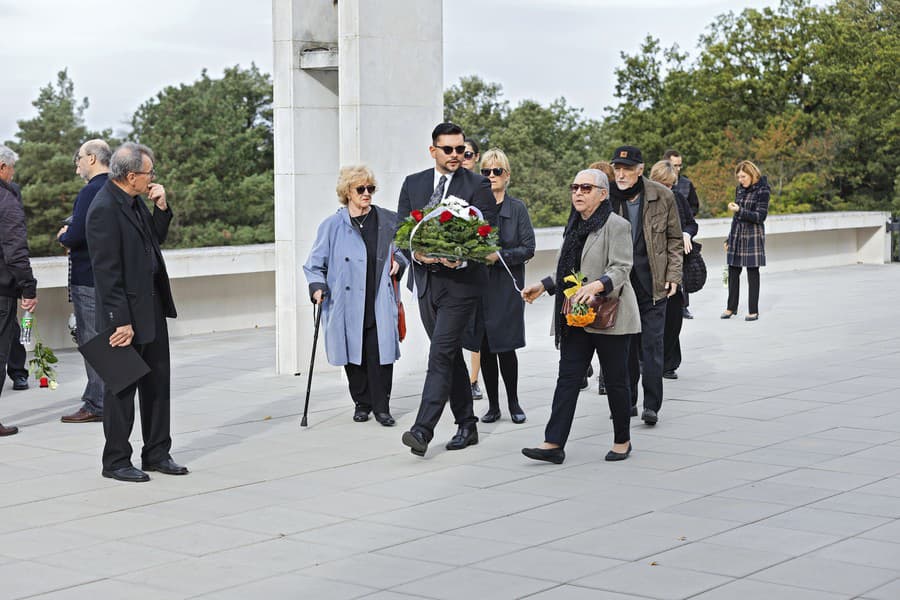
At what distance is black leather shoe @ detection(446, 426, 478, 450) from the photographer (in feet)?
28.2

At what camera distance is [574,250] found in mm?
8078

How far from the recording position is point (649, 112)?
220ft

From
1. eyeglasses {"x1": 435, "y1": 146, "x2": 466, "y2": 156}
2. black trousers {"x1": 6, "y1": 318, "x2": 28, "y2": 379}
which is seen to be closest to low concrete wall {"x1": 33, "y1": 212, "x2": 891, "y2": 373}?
black trousers {"x1": 6, "y1": 318, "x2": 28, "y2": 379}

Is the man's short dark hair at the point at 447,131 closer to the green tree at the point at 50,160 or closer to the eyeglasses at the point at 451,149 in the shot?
the eyeglasses at the point at 451,149

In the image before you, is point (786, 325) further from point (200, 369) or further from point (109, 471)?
point (109, 471)

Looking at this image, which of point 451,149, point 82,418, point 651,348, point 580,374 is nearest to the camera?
point 580,374

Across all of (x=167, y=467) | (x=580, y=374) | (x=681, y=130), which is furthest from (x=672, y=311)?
(x=681, y=130)

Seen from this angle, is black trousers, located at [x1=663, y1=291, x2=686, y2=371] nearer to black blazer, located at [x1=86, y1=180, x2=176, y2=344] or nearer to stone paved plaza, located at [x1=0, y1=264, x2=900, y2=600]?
stone paved plaza, located at [x1=0, y1=264, x2=900, y2=600]

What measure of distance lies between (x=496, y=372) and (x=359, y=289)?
3.75 ft

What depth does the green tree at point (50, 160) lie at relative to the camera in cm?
5841

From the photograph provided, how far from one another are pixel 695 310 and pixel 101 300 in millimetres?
11042

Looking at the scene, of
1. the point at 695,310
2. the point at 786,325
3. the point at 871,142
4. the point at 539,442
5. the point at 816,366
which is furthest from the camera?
the point at 871,142

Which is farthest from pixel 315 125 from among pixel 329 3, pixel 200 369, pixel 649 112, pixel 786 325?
pixel 649 112

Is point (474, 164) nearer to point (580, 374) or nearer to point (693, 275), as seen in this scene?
point (580, 374)
